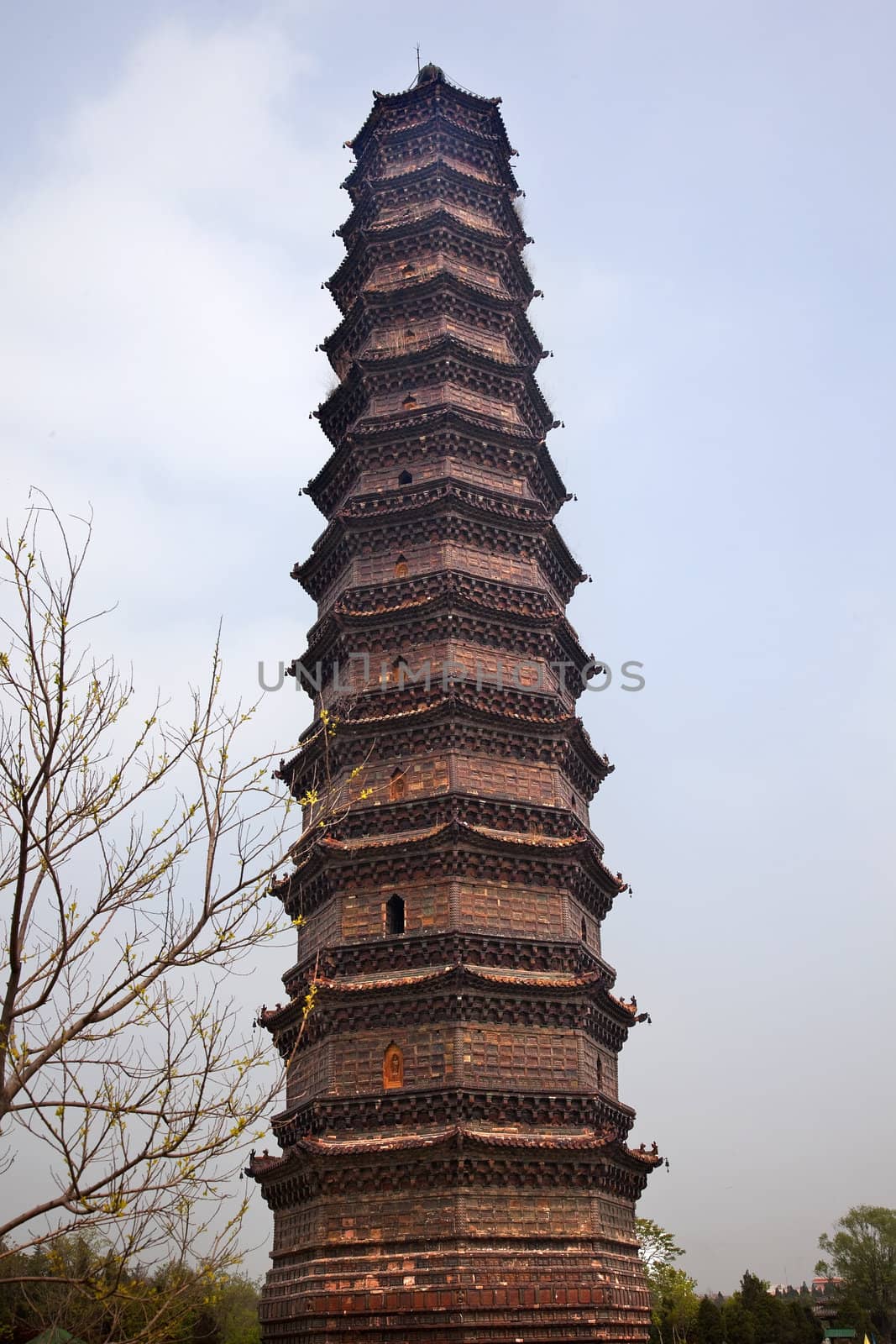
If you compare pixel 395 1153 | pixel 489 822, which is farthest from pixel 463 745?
pixel 395 1153

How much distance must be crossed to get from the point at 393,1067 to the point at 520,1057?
219 centimetres

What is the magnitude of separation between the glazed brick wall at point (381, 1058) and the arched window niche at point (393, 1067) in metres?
0.07

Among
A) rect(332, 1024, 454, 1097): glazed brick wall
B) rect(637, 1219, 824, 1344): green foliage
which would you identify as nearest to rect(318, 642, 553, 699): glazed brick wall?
rect(332, 1024, 454, 1097): glazed brick wall

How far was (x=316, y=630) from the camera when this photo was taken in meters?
26.2

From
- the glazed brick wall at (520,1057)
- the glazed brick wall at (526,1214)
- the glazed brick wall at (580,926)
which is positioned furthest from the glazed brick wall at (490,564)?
the glazed brick wall at (526,1214)

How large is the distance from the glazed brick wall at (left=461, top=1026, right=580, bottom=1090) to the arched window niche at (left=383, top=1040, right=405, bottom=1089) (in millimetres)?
1150

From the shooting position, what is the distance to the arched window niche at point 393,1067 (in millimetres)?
20141

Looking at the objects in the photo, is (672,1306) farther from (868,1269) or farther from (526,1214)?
(526,1214)

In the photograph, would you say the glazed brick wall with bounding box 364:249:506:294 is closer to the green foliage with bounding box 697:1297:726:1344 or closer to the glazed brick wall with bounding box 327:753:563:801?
the glazed brick wall with bounding box 327:753:563:801

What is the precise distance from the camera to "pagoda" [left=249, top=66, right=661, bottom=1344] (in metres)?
19.0

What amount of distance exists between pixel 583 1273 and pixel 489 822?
7.72 metres

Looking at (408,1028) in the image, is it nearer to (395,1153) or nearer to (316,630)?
(395,1153)

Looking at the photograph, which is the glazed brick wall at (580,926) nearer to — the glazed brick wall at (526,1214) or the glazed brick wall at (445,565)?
the glazed brick wall at (526,1214)

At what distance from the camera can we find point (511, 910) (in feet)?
71.4
